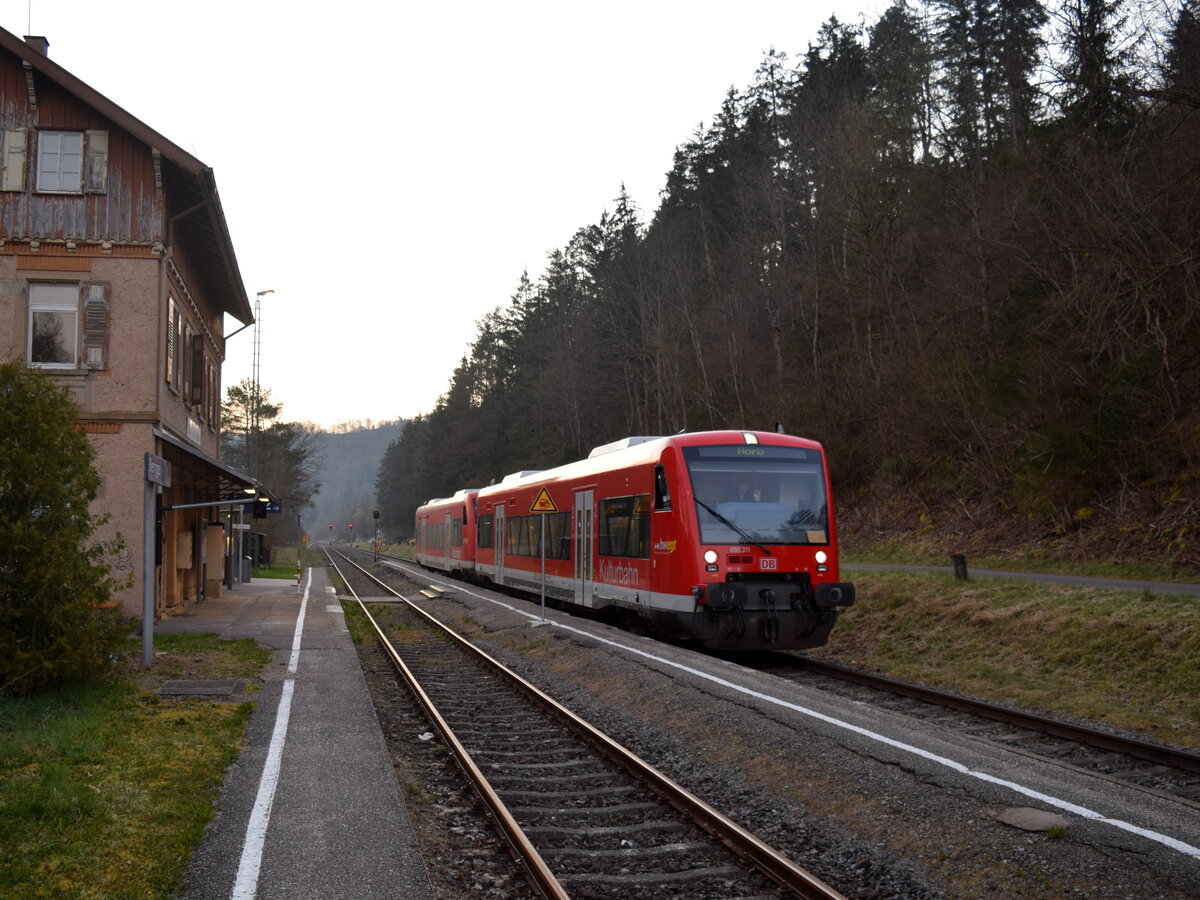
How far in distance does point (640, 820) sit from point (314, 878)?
233 cm

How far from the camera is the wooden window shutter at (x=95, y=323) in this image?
64.8 ft

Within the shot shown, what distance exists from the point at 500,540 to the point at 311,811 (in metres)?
21.9

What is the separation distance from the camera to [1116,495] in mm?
20516

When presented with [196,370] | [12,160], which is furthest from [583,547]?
[12,160]

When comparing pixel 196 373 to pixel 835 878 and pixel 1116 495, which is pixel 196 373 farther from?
pixel 835 878

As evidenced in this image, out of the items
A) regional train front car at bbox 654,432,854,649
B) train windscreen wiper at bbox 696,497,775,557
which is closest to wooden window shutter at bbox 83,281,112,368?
regional train front car at bbox 654,432,854,649

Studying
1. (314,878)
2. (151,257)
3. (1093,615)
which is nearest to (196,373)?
(151,257)

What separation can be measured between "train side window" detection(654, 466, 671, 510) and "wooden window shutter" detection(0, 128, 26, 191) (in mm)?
13221

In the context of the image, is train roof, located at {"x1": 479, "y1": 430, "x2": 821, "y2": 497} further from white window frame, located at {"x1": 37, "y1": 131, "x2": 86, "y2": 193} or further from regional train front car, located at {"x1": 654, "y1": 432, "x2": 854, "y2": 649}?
white window frame, located at {"x1": 37, "y1": 131, "x2": 86, "y2": 193}

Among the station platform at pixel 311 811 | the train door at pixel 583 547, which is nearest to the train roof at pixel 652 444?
the train door at pixel 583 547

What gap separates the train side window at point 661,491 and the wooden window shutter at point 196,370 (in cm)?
1361

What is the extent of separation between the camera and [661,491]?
15.4m

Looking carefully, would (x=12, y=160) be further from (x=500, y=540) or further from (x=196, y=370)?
(x=500, y=540)

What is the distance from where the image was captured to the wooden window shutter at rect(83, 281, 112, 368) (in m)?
19.8
